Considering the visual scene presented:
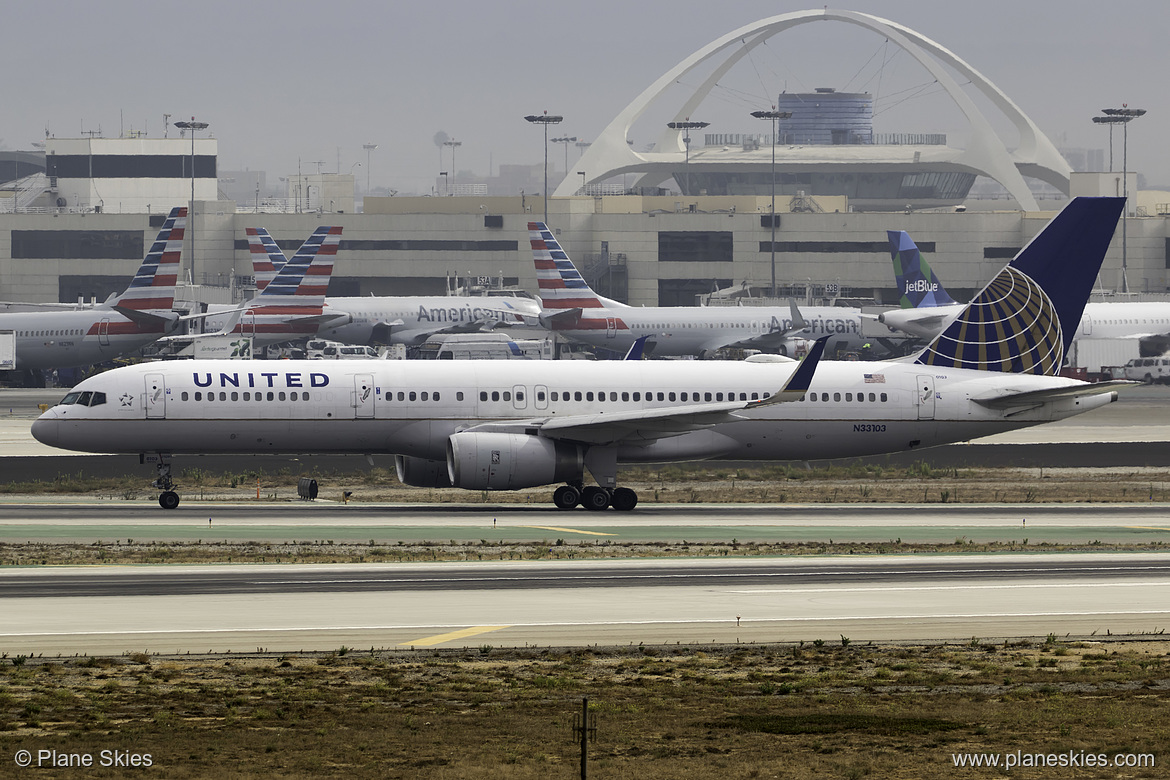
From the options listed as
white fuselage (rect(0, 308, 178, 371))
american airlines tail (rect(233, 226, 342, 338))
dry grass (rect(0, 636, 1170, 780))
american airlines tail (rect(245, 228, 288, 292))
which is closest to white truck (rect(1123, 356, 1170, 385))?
american airlines tail (rect(233, 226, 342, 338))

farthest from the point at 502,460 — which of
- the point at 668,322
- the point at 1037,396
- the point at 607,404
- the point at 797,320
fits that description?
the point at 797,320

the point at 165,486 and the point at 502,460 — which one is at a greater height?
the point at 502,460

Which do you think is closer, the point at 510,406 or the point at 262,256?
the point at 510,406

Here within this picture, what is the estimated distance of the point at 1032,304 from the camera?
48906 mm

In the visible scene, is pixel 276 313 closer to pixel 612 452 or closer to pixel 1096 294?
pixel 612 452

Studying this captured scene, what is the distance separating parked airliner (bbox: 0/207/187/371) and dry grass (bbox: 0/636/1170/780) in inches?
3111

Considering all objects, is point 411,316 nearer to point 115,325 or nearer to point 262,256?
point 262,256

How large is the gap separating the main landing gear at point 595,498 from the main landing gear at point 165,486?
37.5ft

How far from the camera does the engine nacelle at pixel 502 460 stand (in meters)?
42.6

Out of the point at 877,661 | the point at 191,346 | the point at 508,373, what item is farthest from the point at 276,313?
the point at 877,661

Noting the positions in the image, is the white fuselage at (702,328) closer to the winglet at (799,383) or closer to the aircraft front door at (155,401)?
the aircraft front door at (155,401)

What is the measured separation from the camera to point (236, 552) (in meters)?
34.6

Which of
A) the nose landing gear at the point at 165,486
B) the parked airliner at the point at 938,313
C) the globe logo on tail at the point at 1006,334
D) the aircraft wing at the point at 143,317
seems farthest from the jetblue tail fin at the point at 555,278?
the nose landing gear at the point at 165,486

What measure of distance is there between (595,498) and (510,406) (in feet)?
12.9
